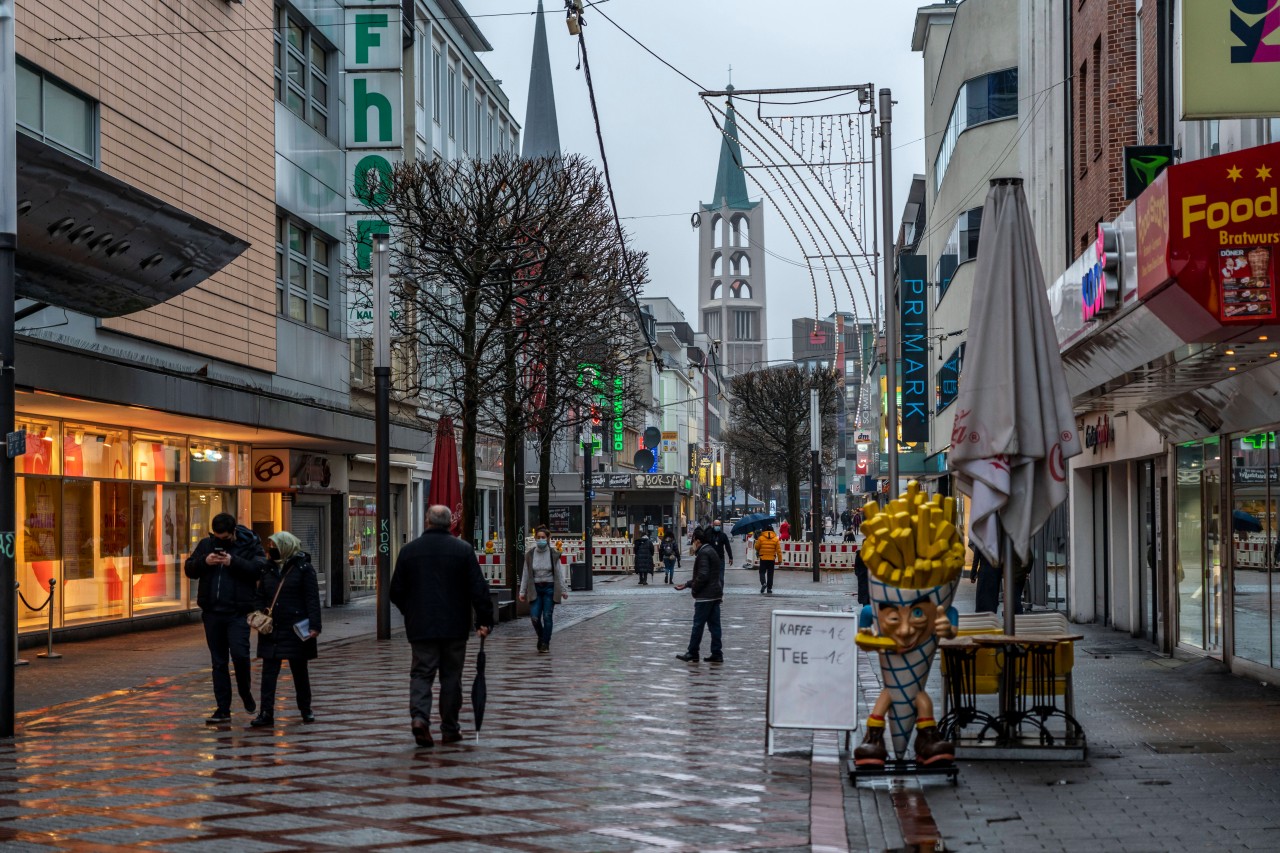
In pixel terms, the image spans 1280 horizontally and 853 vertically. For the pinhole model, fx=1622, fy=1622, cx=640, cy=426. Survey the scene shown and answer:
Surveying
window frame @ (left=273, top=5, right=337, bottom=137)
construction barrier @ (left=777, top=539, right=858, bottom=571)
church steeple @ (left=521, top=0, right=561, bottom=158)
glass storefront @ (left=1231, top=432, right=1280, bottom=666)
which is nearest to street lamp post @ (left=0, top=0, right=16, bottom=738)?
glass storefront @ (left=1231, top=432, right=1280, bottom=666)

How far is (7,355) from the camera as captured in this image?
12297mm

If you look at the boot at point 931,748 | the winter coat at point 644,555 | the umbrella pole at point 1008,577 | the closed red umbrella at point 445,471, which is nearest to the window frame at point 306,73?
the closed red umbrella at point 445,471

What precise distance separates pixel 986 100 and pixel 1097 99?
66.4ft

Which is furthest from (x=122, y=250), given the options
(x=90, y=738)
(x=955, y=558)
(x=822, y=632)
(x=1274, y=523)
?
(x=1274, y=523)

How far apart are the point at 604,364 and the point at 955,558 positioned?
2140cm

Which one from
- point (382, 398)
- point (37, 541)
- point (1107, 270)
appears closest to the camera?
point (1107, 270)

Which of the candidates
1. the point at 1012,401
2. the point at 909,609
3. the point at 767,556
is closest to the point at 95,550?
the point at 1012,401

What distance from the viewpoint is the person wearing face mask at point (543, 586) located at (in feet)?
69.5

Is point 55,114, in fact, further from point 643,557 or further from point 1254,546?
point 643,557

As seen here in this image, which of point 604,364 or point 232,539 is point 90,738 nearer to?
point 232,539

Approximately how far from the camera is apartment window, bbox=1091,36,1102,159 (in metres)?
24.9

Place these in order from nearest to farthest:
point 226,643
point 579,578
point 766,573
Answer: point 226,643 < point 766,573 < point 579,578

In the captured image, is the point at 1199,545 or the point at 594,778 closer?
the point at 594,778

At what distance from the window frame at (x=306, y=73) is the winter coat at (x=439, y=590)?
19820 millimetres
